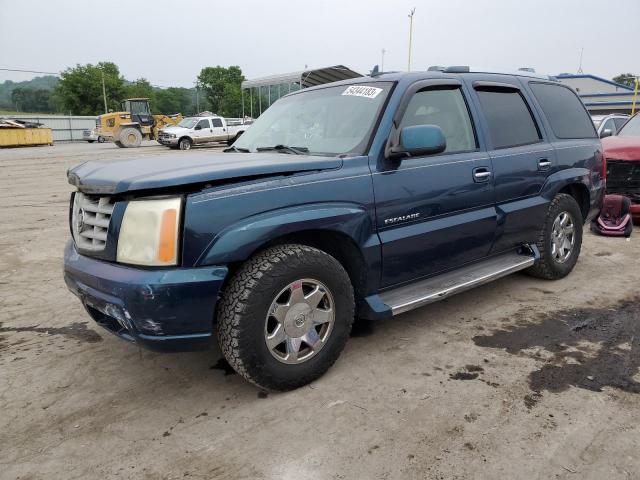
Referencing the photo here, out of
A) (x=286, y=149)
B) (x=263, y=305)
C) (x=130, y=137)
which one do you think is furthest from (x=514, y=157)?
(x=130, y=137)

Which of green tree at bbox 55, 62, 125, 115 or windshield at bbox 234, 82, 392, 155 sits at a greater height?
green tree at bbox 55, 62, 125, 115

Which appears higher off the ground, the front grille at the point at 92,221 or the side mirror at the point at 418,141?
the side mirror at the point at 418,141

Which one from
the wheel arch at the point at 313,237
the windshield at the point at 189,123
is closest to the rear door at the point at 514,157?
the wheel arch at the point at 313,237

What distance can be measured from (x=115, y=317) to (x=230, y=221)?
74cm

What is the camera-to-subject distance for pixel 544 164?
168 inches

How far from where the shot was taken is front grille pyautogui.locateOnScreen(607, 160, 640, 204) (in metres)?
6.60

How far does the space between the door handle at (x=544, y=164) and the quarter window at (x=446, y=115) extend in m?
0.87

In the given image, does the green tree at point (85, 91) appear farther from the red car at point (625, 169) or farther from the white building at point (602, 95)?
the red car at point (625, 169)

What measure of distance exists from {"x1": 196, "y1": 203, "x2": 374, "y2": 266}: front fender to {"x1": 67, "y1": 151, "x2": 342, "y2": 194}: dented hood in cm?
24

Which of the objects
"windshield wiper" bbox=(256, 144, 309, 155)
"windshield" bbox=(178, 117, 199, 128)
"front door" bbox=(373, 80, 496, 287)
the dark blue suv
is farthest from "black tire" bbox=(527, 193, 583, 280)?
"windshield" bbox=(178, 117, 199, 128)

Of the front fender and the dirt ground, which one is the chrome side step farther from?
the front fender

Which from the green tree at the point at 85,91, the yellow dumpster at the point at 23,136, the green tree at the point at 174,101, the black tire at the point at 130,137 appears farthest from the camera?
the green tree at the point at 174,101

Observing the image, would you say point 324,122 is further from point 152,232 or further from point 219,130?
point 219,130

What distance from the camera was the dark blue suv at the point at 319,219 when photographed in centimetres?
242
